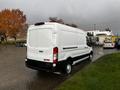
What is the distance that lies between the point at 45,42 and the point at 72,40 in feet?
6.92

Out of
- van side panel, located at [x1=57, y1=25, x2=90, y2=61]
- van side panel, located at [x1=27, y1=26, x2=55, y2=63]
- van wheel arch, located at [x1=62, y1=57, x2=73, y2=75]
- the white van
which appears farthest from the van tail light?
van wheel arch, located at [x1=62, y1=57, x2=73, y2=75]

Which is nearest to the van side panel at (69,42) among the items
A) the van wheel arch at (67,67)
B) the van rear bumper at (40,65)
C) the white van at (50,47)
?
the white van at (50,47)

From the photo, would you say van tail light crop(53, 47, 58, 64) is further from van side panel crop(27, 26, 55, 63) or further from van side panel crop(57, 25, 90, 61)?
van side panel crop(57, 25, 90, 61)

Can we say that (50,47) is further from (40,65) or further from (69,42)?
(69,42)

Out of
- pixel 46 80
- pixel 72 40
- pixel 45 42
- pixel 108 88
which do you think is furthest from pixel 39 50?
pixel 108 88

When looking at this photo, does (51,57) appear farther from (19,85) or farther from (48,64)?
(19,85)

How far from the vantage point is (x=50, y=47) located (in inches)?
297

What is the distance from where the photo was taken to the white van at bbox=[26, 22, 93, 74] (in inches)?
296

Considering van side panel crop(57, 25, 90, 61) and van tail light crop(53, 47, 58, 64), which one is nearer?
van tail light crop(53, 47, 58, 64)

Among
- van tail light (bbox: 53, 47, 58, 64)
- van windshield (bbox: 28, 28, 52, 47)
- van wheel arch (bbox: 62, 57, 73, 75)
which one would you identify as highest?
van windshield (bbox: 28, 28, 52, 47)

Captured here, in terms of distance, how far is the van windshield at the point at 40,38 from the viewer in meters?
7.57

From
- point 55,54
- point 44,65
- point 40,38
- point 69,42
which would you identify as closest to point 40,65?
point 44,65

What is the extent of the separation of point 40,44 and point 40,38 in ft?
0.98

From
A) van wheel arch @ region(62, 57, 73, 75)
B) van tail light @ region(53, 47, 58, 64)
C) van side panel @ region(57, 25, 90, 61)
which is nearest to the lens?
van tail light @ region(53, 47, 58, 64)
